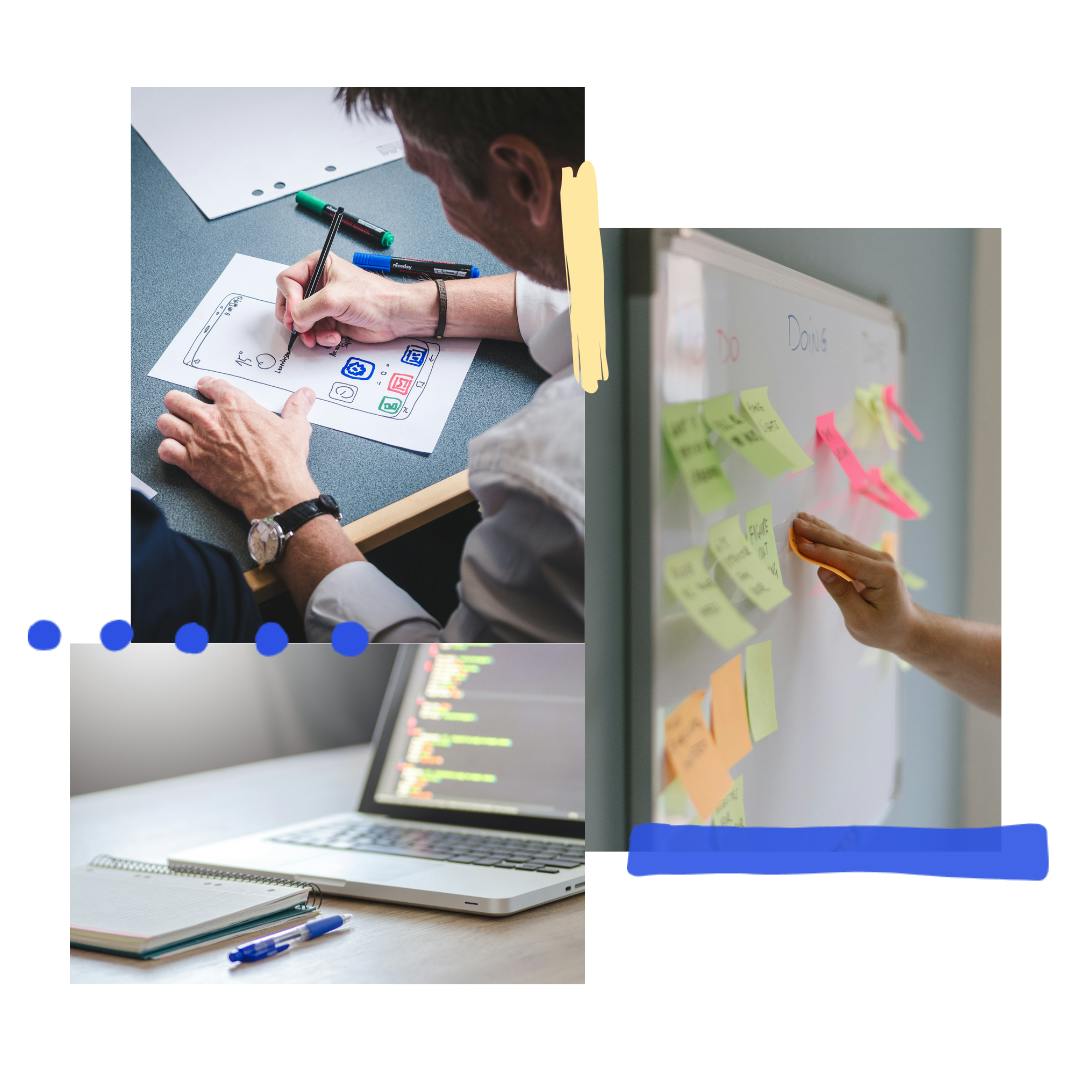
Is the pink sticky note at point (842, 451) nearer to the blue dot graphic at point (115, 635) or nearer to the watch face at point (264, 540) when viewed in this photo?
the watch face at point (264, 540)

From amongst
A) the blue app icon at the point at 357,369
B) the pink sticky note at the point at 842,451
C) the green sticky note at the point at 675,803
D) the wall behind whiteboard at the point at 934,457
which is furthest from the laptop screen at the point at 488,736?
the wall behind whiteboard at the point at 934,457

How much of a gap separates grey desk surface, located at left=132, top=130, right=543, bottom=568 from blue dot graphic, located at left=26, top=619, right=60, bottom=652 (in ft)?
0.43

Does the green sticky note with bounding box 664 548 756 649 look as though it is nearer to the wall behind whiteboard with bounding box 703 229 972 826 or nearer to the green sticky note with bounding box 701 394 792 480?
the green sticky note with bounding box 701 394 792 480

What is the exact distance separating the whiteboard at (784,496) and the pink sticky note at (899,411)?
0.08 feet

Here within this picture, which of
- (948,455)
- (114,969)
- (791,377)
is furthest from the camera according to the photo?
(948,455)

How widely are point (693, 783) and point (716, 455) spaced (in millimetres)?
343

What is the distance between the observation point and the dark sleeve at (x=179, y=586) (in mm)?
879

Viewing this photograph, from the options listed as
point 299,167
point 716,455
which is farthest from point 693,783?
point 299,167

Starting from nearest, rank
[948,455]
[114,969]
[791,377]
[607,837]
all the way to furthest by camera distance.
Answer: [114,969], [607,837], [791,377], [948,455]

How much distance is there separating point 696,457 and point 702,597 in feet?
0.47

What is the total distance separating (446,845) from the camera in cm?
111

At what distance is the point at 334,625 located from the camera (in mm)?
883

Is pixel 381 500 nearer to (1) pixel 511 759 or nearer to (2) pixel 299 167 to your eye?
(2) pixel 299 167

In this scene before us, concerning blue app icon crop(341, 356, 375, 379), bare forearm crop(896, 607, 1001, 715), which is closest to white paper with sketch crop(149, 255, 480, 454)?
blue app icon crop(341, 356, 375, 379)
